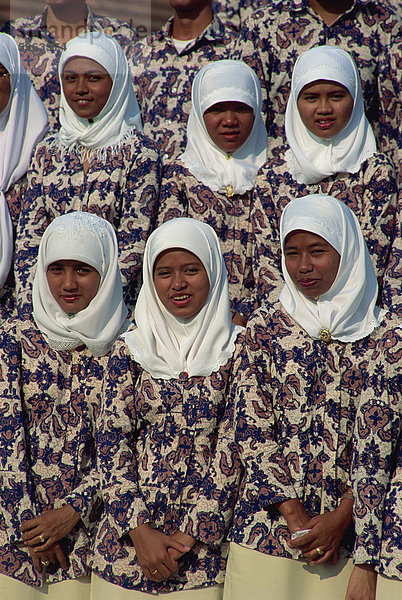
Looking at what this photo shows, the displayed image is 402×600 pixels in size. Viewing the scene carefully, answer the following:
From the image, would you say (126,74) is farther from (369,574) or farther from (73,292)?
(369,574)

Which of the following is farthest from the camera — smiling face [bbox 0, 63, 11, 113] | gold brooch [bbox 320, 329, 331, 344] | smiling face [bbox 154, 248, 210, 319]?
smiling face [bbox 0, 63, 11, 113]

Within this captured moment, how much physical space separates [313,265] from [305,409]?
0.62m

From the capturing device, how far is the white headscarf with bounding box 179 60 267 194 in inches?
202

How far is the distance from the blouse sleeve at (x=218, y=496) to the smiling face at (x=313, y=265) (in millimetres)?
495

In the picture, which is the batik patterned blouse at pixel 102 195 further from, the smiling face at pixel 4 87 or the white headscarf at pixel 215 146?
the smiling face at pixel 4 87

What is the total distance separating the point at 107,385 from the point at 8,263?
1.32 m

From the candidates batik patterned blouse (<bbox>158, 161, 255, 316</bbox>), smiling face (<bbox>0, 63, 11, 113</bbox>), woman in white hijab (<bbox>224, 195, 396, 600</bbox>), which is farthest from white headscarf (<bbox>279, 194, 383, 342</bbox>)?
smiling face (<bbox>0, 63, 11, 113</bbox>)

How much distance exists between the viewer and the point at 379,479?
362 cm

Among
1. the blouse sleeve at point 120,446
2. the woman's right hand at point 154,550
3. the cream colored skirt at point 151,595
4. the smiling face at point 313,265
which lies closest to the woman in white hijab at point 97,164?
the blouse sleeve at point 120,446

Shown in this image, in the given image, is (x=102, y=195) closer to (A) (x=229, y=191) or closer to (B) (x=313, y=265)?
(A) (x=229, y=191)

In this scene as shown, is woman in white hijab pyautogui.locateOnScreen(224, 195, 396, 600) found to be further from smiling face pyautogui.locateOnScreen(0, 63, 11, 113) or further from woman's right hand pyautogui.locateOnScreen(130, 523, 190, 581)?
smiling face pyautogui.locateOnScreen(0, 63, 11, 113)

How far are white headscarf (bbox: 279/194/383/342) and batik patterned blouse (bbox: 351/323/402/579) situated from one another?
25 centimetres

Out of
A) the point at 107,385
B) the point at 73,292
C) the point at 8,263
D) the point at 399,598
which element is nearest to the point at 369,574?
the point at 399,598

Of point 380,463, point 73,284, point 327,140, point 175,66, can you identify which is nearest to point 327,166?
point 327,140
